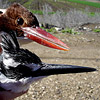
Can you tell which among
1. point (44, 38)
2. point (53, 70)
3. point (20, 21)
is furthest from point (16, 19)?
point (53, 70)

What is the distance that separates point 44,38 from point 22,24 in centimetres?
10

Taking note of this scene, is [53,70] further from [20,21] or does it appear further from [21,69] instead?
[20,21]

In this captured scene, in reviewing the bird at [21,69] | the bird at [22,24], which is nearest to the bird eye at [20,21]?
the bird at [22,24]

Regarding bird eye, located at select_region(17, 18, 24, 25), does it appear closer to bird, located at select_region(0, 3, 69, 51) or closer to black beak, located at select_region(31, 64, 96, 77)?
bird, located at select_region(0, 3, 69, 51)

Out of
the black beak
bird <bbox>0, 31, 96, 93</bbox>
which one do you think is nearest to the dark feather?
bird <bbox>0, 31, 96, 93</bbox>

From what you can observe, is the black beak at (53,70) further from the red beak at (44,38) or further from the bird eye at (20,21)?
the bird eye at (20,21)

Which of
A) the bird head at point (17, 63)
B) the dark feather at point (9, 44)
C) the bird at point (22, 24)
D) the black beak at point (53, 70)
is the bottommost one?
the black beak at point (53, 70)

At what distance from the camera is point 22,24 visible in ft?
1.91

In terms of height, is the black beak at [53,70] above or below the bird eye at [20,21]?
below

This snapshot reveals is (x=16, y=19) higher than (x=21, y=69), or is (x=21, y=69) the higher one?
(x=16, y=19)

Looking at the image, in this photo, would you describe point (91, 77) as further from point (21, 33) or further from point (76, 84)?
point (21, 33)

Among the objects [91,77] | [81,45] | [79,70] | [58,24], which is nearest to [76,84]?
[91,77]

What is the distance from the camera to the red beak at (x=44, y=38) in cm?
54

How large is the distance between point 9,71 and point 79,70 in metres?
0.21
